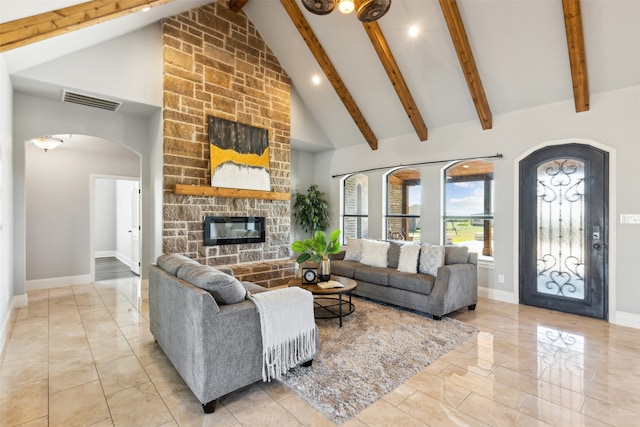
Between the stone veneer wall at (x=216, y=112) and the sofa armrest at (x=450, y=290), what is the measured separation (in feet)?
9.48

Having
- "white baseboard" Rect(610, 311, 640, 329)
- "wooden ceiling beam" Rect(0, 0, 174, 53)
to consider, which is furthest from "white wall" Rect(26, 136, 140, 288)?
"white baseboard" Rect(610, 311, 640, 329)

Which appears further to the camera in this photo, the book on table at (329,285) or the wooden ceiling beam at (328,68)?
the wooden ceiling beam at (328,68)

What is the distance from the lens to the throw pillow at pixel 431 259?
13.3ft

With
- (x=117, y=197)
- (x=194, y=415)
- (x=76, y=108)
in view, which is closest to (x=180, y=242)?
(x=76, y=108)

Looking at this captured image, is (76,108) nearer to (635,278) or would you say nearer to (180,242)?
(180,242)

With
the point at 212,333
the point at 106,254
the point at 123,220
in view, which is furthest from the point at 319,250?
the point at 106,254

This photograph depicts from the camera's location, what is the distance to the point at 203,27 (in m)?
5.04

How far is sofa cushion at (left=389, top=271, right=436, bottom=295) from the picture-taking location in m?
3.85

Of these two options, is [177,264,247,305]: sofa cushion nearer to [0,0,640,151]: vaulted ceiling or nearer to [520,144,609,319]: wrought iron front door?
[0,0,640,151]: vaulted ceiling

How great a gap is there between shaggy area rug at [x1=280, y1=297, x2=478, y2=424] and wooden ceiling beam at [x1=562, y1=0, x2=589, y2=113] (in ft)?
10.3

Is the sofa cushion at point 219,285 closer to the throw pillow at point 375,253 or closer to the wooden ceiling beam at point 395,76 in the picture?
the throw pillow at point 375,253

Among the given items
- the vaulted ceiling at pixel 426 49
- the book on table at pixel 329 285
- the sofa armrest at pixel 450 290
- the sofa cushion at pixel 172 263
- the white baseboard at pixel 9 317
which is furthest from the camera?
the sofa armrest at pixel 450 290

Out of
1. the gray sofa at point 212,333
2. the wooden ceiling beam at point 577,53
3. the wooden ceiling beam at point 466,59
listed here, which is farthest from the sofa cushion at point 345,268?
the wooden ceiling beam at point 577,53

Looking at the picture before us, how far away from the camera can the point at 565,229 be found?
416cm
